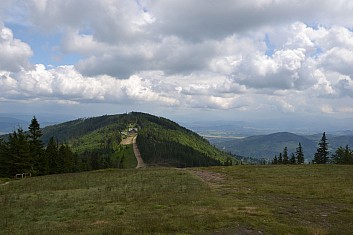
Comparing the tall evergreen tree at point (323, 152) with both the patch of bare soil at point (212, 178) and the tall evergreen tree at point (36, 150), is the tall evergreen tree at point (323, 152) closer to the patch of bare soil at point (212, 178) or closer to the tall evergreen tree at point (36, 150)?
the patch of bare soil at point (212, 178)

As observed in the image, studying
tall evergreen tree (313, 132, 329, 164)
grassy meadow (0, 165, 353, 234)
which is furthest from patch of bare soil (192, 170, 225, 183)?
tall evergreen tree (313, 132, 329, 164)

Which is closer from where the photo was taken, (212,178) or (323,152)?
(212,178)

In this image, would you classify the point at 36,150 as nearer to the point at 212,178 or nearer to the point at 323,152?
the point at 212,178

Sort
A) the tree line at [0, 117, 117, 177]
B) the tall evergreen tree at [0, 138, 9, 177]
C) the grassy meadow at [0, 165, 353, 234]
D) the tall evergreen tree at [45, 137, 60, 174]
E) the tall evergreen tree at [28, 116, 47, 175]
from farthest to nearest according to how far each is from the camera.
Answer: the tall evergreen tree at [45, 137, 60, 174]
the tall evergreen tree at [28, 116, 47, 175]
the tree line at [0, 117, 117, 177]
the tall evergreen tree at [0, 138, 9, 177]
the grassy meadow at [0, 165, 353, 234]

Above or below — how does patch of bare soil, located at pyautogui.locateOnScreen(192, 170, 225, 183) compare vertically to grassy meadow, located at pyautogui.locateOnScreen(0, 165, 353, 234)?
below

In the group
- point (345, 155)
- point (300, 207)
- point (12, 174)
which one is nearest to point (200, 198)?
point (300, 207)

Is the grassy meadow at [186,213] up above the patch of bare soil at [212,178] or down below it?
above

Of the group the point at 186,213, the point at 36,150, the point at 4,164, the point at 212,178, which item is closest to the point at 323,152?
the point at 212,178

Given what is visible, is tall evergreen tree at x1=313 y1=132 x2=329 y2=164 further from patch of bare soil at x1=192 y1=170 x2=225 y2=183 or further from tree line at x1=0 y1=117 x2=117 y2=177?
tree line at x1=0 y1=117 x2=117 y2=177

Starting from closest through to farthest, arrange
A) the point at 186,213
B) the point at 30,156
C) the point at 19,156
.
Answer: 1. the point at 186,213
2. the point at 19,156
3. the point at 30,156

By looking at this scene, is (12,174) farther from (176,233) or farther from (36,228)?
(176,233)

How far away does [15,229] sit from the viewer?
1666cm

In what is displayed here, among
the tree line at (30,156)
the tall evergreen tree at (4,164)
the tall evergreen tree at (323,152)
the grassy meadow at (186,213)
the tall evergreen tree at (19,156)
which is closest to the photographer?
the grassy meadow at (186,213)

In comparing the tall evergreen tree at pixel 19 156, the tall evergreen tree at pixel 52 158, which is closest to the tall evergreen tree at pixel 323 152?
the tall evergreen tree at pixel 52 158
